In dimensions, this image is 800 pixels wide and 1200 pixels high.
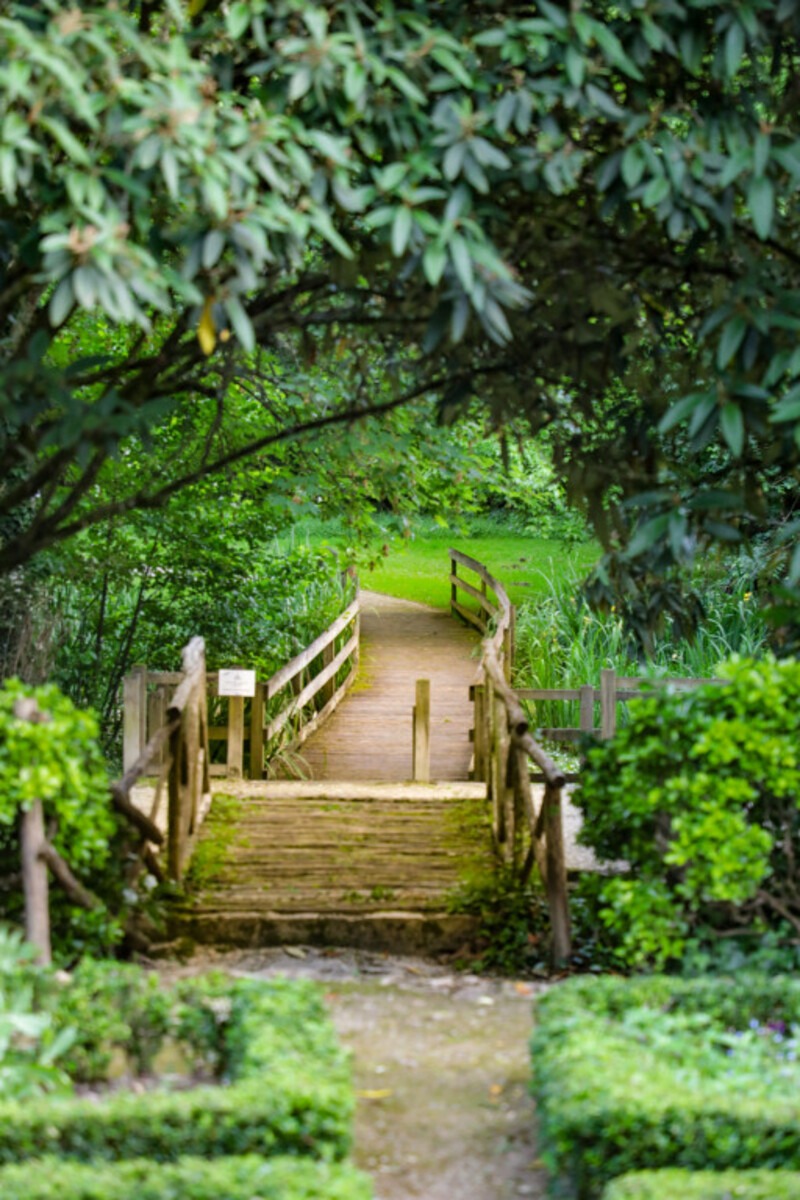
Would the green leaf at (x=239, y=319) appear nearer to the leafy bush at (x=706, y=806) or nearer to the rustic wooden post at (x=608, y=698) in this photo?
the leafy bush at (x=706, y=806)

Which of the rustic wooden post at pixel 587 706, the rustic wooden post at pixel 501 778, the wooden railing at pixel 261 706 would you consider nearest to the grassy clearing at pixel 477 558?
the wooden railing at pixel 261 706

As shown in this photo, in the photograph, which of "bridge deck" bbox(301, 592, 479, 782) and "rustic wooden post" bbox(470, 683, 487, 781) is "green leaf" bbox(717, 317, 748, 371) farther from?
"bridge deck" bbox(301, 592, 479, 782)

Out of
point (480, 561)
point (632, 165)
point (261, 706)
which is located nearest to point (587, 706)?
point (261, 706)

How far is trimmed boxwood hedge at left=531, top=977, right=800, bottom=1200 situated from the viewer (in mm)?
3408

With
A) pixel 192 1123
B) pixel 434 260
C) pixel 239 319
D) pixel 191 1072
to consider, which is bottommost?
pixel 191 1072

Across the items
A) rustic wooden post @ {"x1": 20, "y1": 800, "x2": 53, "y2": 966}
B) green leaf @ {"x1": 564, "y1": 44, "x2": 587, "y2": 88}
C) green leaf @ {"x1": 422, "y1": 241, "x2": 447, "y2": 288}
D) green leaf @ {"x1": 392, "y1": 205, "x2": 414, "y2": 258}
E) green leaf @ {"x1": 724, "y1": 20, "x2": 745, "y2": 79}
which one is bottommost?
rustic wooden post @ {"x1": 20, "y1": 800, "x2": 53, "y2": 966}

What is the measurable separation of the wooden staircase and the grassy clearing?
13634 millimetres

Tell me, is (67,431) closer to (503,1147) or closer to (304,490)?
(503,1147)

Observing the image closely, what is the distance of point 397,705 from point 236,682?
18.7 ft

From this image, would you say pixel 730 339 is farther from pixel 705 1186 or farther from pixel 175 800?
pixel 175 800

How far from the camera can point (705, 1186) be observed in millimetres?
3160

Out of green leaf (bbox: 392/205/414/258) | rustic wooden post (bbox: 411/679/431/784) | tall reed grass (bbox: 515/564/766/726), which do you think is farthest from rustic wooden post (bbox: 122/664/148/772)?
green leaf (bbox: 392/205/414/258)

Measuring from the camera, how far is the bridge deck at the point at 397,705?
12.9 m

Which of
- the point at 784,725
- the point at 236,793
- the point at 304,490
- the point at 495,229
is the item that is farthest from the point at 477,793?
the point at 495,229
